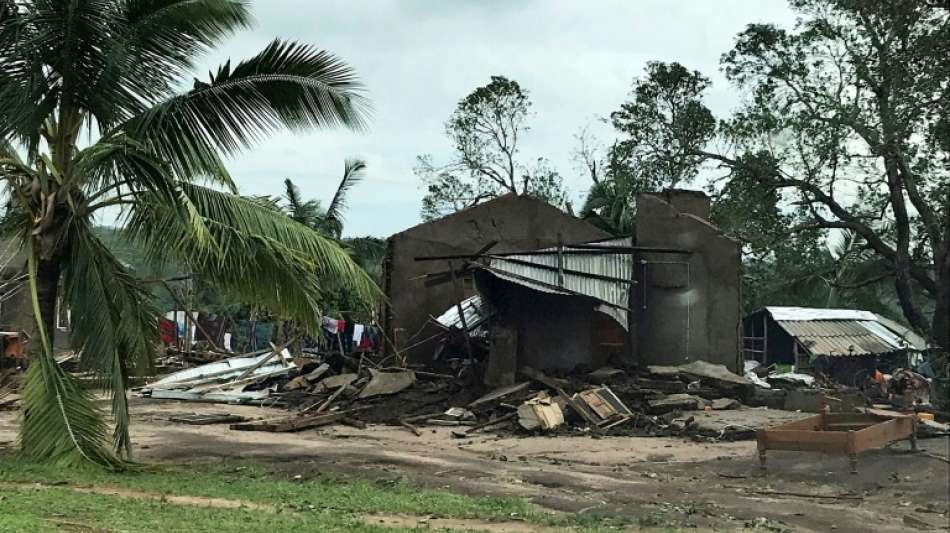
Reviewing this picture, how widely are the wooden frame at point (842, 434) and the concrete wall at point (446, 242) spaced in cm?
1280

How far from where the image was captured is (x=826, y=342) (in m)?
33.8

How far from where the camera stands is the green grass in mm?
7129

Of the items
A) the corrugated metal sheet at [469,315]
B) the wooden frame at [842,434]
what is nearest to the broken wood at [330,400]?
the corrugated metal sheet at [469,315]

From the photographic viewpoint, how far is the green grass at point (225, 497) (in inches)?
281

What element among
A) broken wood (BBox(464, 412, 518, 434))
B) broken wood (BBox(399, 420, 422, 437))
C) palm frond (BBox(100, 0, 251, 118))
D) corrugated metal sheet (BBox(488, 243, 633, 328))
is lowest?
broken wood (BBox(399, 420, 422, 437))

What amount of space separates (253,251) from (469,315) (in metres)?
12.8

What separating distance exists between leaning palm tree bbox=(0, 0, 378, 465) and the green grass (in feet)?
2.29

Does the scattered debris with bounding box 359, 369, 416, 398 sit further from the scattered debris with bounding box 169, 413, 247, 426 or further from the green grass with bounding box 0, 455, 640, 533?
the green grass with bounding box 0, 455, 640, 533

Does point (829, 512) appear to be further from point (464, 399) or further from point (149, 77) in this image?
point (464, 399)

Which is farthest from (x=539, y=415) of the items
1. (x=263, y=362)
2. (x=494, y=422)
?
(x=263, y=362)

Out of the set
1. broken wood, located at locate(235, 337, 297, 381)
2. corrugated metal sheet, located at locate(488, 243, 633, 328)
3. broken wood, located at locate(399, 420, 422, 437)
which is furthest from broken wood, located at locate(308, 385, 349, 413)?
broken wood, located at locate(235, 337, 297, 381)

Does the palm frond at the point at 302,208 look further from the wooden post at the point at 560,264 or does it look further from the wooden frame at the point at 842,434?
the wooden frame at the point at 842,434

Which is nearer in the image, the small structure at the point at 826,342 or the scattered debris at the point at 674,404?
the scattered debris at the point at 674,404

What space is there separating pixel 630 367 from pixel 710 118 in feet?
39.4
